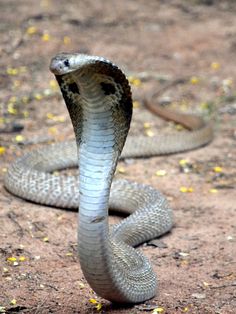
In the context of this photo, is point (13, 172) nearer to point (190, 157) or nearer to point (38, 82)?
point (190, 157)

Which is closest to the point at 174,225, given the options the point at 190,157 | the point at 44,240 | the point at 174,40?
the point at 44,240

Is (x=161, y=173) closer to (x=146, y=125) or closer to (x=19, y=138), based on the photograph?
(x=146, y=125)

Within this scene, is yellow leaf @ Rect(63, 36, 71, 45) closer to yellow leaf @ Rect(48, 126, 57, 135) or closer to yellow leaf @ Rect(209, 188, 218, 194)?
yellow leaf @ Rect(48, 126, 57, 135)

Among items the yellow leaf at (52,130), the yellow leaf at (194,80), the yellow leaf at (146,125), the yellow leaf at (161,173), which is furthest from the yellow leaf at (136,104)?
the yellow leaf at (161,173)

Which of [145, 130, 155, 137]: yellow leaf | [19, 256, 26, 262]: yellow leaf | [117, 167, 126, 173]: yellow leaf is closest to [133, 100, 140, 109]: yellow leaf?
[145, 130, 155, 137]: yellow leaf

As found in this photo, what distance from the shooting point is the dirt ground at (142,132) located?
5031 mm

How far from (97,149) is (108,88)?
0.34 meters

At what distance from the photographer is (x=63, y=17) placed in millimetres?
11664

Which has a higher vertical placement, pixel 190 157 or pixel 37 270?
pixel 37 270

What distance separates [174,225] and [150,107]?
10.5 feet

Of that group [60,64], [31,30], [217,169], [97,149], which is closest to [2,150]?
[217,169]

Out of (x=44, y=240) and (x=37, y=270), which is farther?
(x=44, y=240)

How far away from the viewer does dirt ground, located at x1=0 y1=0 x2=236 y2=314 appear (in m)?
5.03

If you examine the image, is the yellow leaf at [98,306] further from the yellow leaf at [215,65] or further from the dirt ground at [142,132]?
the yellow leaf at [215,65]
